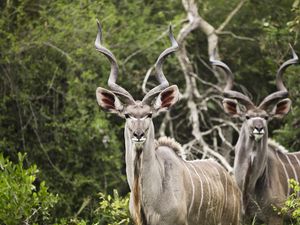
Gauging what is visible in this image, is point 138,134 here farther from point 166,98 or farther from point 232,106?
point 232,106

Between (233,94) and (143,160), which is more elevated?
(143,160)

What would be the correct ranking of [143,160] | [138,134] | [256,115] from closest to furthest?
1. [138,134]
2. [143,160]
3. [256,115]

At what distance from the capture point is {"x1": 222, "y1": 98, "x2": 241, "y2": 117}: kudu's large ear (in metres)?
6.11

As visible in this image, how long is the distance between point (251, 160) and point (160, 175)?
4.96ft

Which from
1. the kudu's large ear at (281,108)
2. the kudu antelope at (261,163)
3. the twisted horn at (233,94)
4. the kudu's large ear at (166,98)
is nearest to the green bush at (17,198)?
the kudu's large ear at (166,98)

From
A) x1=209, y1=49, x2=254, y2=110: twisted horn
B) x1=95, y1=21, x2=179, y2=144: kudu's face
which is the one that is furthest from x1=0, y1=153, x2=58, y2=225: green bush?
x1=209, y1=49, x2=254, y2=110: twisted horn

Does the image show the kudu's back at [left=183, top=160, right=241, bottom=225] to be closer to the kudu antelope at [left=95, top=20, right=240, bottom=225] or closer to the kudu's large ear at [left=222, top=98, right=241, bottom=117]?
the kudu antelope at [left=95, top=20, right=240, bottom=225]

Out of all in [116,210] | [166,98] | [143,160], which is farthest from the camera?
[116,210]

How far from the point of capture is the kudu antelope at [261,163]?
5652 mm

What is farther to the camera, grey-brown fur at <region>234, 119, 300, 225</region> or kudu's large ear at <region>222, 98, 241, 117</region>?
kudu's large ear at <region>222, 98, 241, 117</region>

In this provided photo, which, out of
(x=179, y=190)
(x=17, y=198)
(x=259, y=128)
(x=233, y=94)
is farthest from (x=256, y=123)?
(x=17, y=198)

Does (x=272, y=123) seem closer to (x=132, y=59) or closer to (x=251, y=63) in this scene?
(x=251, y=63)

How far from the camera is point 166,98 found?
182 inches

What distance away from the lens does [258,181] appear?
230 inches
